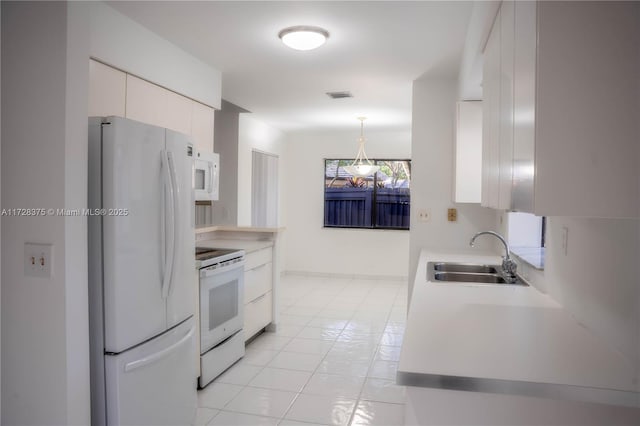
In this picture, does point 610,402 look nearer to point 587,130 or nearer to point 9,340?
point 587,130

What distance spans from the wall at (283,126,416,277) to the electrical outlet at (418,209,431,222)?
3108 mm

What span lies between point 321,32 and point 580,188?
7.36ft

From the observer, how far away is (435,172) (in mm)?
4145

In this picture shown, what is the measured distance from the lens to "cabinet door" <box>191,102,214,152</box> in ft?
12.0

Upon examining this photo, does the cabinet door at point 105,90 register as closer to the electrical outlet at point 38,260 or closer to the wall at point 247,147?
the electrical outlet at point 38,260

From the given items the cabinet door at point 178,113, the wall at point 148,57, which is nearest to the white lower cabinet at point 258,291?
the cabinet door at point 178,113

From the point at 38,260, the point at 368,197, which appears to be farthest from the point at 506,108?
the point at 368,197

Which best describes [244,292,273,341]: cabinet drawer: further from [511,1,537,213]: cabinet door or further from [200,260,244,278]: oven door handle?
[511,1,537,213]: cabinet door

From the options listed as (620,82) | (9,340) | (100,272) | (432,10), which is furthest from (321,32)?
(9,340)

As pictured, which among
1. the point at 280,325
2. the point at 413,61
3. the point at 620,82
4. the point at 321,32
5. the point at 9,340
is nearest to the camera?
the point at 620,82

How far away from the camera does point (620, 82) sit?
1081mm

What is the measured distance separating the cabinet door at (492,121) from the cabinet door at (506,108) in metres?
0.07

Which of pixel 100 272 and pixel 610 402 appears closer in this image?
pixel 610 402

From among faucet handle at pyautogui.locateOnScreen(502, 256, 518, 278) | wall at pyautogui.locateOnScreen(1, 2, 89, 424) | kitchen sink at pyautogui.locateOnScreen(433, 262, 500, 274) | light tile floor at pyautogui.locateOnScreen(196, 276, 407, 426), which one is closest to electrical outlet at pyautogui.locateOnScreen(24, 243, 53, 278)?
wall at pyautogui.locateOnScreen(1, 2, 89, 424)
